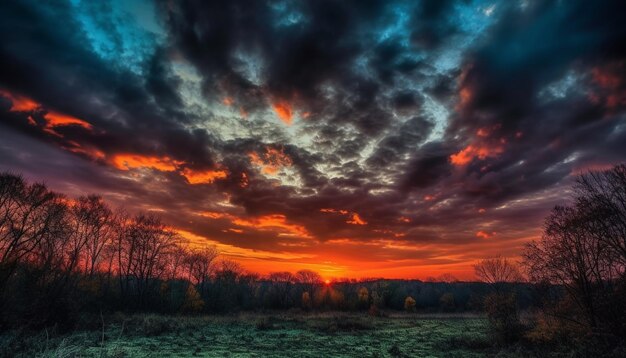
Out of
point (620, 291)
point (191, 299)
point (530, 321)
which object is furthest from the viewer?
point (191, 299)

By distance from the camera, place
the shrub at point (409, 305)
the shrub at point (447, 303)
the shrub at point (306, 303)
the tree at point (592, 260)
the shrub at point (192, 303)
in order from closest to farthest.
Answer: the tree at point (592, 260) → the shrub at point (192, 303) → the shrub at point (306, 303) → the shrub at point (409, 305) → the shrub at point (447, 303)

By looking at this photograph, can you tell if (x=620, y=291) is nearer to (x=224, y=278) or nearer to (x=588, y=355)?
(x=588, y=355)

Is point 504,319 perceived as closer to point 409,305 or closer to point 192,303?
point 192,303

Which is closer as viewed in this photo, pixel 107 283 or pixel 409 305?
pixel 107 283

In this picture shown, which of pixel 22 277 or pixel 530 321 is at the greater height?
pixel 22 277

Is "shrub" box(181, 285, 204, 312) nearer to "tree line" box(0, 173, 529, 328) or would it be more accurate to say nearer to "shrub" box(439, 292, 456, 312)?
"tree line" box(0, 173, 529, 328)

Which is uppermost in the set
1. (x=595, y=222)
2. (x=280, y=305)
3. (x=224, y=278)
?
(x=595, y=222)

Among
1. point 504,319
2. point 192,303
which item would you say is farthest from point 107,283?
point 504,319

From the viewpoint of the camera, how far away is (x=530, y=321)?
30375mm

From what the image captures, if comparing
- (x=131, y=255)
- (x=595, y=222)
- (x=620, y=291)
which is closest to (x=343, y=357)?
(x=620, y=291)

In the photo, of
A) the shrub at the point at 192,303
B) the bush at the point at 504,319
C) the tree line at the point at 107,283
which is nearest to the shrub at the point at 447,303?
the tree line at the point at 107,283

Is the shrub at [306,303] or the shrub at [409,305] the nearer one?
the shrub at [306,303]

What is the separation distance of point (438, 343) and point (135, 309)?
5526cm

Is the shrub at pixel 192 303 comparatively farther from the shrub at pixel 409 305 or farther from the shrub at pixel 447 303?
the shrub at pixel 447 303
